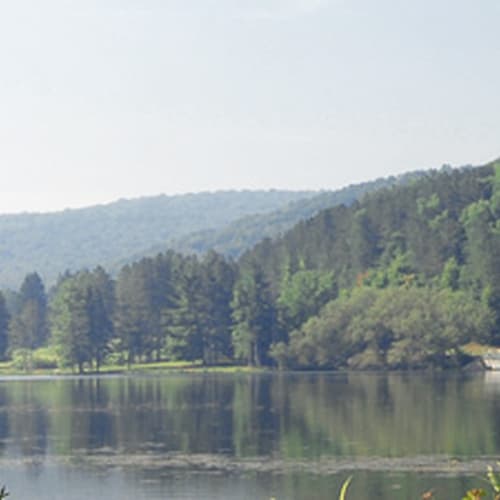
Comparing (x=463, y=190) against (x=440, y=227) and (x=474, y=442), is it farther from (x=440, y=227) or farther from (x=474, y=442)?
(x=474, y=442)

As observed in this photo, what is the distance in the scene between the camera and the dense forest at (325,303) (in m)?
153

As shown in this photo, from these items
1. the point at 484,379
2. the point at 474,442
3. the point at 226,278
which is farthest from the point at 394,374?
the point at 474,442

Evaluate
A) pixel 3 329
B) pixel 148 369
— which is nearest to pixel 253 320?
pixel 148 369

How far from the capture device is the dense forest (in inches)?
6033

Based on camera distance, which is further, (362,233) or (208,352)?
(362,233)

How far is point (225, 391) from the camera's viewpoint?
115812 mm

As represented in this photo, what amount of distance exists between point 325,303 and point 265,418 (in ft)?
290

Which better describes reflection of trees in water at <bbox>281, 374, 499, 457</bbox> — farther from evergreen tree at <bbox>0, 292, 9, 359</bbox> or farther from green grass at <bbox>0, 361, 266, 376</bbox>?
evergreen tree at <bbox>0, 292, 9, 359</bbox>

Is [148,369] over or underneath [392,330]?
underneath

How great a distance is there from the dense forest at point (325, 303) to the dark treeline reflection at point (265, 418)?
24.0m

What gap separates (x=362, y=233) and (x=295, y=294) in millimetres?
26290

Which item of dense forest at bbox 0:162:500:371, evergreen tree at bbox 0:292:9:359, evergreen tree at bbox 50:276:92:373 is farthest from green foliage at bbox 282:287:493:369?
evergreen tree at bbox 0:292:9:359

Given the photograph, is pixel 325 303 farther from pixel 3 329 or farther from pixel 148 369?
pixel 3 329

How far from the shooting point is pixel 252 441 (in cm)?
7044
